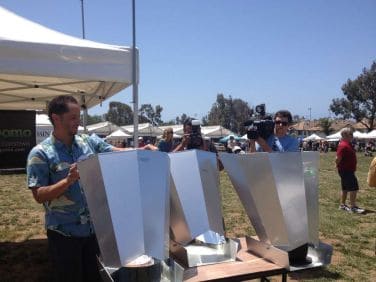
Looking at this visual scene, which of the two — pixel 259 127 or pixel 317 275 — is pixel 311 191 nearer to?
pixel 259 127

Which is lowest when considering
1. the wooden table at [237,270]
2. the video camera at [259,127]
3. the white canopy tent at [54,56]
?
the wooden table at [237,270]

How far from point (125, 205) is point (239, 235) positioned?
4587mm

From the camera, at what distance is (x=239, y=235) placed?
613 cm

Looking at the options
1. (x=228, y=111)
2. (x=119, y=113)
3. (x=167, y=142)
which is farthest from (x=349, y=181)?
(x=119, y=113)

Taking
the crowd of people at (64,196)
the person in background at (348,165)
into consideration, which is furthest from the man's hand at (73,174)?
the person in background at (348,165)

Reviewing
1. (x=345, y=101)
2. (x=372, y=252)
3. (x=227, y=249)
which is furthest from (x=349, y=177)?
(x=345, y=101)

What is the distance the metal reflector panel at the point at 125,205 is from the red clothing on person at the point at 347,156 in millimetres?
7043

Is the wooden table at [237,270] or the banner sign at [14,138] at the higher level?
the banner sign at [14,138]

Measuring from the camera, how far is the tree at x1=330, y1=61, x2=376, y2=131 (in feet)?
204

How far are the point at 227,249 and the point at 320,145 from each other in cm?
5137

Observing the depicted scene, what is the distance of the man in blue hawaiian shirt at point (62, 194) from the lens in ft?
7.40

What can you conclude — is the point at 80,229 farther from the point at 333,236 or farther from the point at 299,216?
the point at 333,236

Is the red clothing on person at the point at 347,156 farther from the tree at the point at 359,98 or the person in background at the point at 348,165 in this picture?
the tree at the point at 359,98

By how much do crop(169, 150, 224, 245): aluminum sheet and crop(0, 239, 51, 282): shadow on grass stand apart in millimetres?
2677
